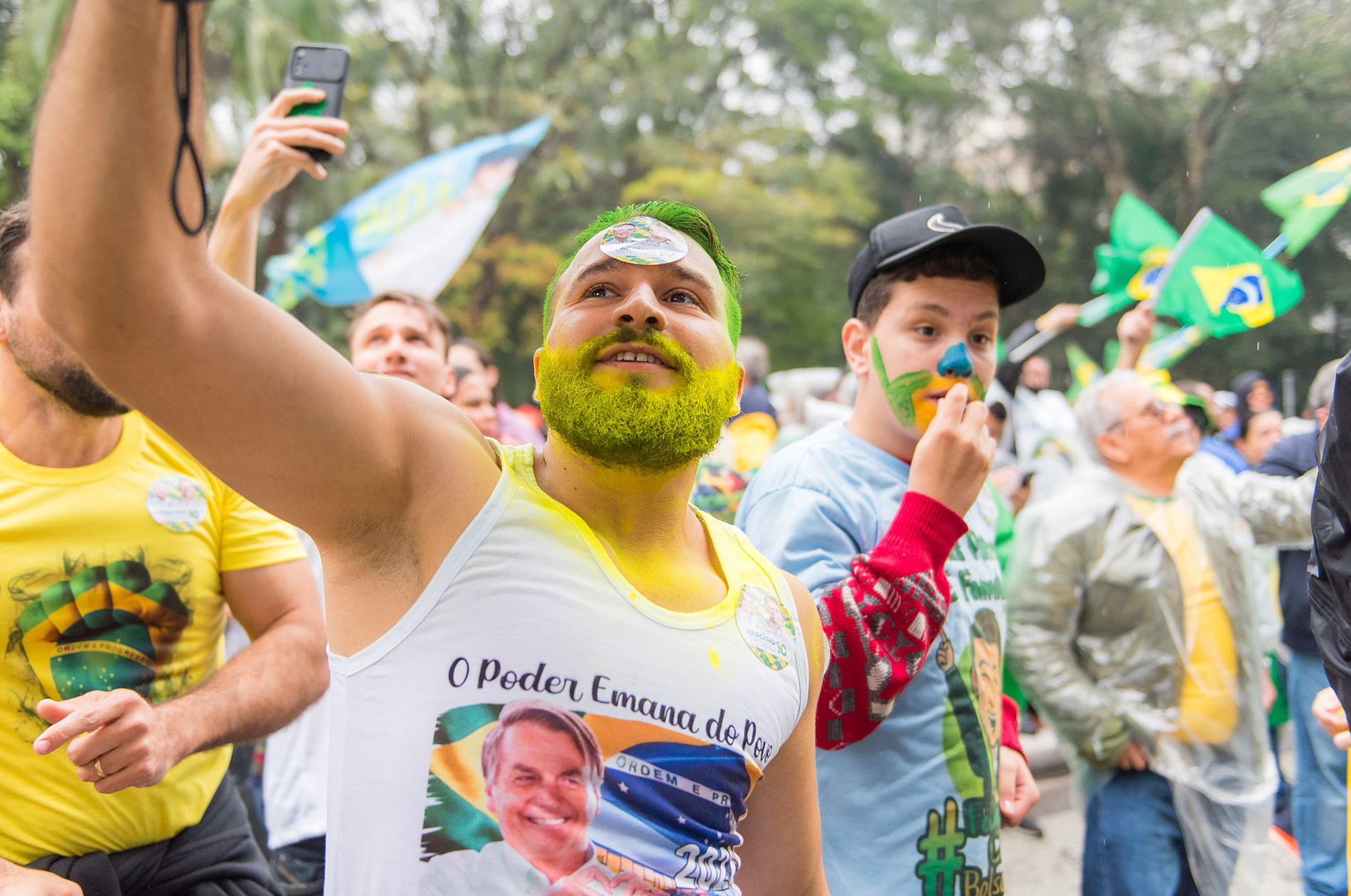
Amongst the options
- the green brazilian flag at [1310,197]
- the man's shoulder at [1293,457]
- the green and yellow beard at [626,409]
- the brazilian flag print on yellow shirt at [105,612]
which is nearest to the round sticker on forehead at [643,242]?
the green and yellow beard at [626,409]

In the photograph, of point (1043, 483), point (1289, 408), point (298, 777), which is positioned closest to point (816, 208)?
point (1289, 408)

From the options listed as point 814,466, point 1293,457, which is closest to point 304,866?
point 814,466

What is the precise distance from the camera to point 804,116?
20.8m

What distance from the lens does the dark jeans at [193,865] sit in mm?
1881

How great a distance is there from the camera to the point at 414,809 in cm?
122

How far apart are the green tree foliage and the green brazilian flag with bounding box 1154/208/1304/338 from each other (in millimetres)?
8567

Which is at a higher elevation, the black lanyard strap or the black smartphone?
the black smartphone

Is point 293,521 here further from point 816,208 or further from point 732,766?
point 816,208

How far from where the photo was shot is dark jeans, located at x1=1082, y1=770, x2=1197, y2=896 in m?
3.09

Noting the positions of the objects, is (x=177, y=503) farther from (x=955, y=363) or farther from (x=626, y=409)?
(x=955, y=363)

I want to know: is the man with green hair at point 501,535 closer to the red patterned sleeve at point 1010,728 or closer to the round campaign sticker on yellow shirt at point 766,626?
the round campaign sticker on yellow shirt at point 766,626

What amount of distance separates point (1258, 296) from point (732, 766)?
5.24m

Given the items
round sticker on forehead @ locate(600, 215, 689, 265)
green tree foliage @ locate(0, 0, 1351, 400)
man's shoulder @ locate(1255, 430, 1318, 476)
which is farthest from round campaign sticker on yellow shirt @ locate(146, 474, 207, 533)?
green tree foliage @ locate(0, 0, 1351, 400)

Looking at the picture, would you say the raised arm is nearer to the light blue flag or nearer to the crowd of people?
the crowd of people
